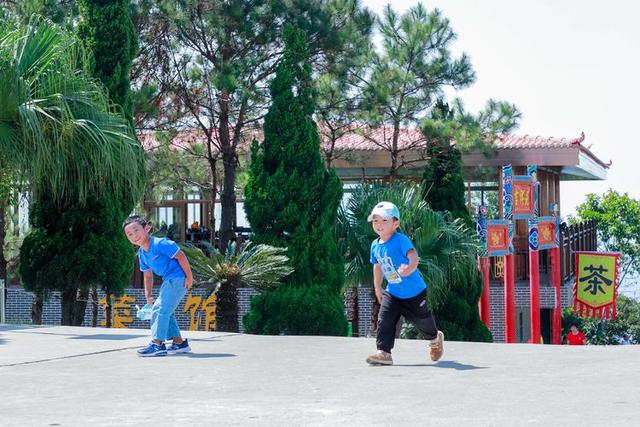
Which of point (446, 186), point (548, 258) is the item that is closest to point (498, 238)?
point (446, 186)

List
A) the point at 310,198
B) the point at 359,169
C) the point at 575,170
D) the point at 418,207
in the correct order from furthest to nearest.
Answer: the point at 575,170 < the point at 359,169 < the point at 418,207 < the point at 310,198

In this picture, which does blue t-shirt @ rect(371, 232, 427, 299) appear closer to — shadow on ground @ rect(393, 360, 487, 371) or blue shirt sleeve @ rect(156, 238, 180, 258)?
shadow on ground @ rect(393, 360, 487, 371)

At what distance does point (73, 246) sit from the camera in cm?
1666

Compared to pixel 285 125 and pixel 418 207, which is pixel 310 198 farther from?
pixel 418 207

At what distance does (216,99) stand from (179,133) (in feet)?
5.47

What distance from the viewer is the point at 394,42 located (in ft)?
85.4

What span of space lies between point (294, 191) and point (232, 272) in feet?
6.45

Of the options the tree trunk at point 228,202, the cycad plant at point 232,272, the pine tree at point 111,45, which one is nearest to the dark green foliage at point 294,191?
the cycad plant at point 232,272

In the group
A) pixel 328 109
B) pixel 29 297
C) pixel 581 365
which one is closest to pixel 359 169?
pixel 328 109

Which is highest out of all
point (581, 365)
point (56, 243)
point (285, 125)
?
point (285, 125)

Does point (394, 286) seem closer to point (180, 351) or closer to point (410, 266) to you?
point (410, 266)

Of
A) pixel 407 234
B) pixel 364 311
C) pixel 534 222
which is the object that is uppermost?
pixel 534 222

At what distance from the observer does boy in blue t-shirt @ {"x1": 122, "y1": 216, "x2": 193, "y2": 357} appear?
10008 mm

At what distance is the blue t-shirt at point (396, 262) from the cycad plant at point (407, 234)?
10.3 m
